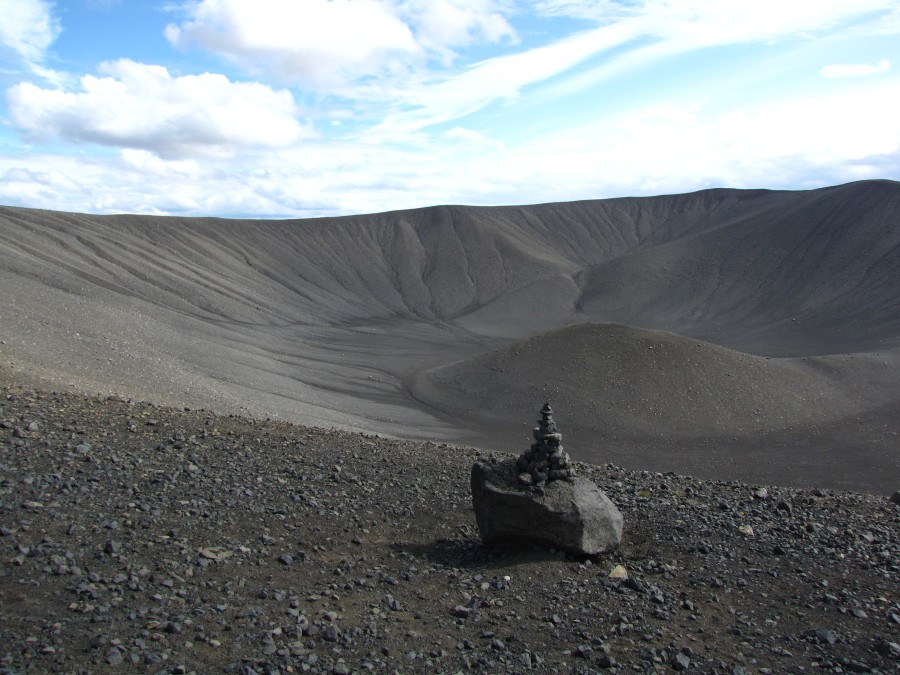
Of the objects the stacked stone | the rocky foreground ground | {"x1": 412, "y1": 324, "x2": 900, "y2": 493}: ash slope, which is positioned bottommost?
{"x1": 412, "y1": 324, "x2": 900, "y2": 493}: ash slope

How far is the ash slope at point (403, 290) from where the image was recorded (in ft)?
85.4

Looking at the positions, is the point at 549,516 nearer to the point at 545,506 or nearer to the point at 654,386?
the point at 545,506

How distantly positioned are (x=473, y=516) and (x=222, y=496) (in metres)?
3.37

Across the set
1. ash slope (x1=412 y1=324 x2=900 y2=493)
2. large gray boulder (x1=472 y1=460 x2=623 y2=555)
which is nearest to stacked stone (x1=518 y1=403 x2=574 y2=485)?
large gray boulder (x1=472 y1=460 x2=623 y2=555)

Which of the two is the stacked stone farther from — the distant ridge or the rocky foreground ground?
the distant ridge

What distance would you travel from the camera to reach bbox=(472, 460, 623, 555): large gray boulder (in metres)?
8.40

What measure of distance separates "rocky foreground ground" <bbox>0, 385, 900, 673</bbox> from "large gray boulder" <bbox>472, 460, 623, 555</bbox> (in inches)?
8.5

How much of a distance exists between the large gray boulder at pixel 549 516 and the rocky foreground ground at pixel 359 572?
215 millimetres

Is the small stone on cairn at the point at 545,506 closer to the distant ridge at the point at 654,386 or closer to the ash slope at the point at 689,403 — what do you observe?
the ash slope at the point at 689,403

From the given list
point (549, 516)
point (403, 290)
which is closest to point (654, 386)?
point (549, 516)

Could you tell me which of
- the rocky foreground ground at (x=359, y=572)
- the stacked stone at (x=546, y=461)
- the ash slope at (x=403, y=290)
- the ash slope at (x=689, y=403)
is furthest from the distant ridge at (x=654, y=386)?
the stacked stone at (x=546, y=461)

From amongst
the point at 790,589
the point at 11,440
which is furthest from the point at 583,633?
the point at 11,440

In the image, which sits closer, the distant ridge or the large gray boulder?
the large gray boulder

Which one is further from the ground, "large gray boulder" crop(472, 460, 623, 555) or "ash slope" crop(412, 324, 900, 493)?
"large gray boulder" crop(472, 460, 623, 555)
